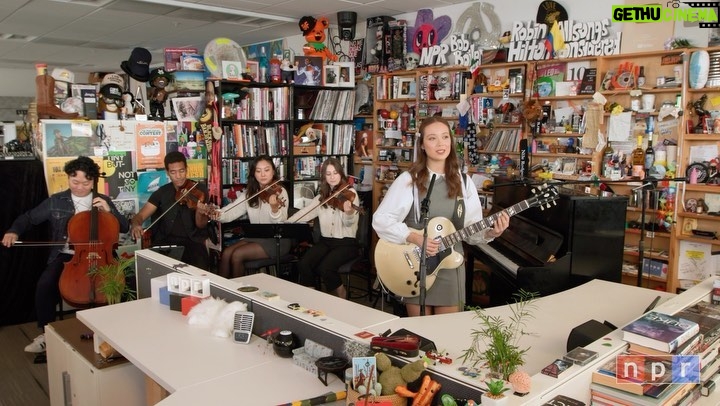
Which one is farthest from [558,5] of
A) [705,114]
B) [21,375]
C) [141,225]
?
[21,375]

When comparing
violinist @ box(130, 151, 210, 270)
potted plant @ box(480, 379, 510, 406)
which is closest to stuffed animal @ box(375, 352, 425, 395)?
potted plant @ box(480, 379, 510, 406)

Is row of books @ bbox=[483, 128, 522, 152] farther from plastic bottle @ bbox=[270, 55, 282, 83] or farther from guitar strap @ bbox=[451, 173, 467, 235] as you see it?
guitar strap @ bbox=[451, 173, 467, 235]

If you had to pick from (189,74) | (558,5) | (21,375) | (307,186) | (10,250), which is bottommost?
(21,375)

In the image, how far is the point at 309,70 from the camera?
547 centimetres

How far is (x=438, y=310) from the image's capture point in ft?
9.53

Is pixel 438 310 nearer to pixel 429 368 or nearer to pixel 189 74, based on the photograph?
pixel 429 368

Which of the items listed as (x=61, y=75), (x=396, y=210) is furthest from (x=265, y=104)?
(x=396, y=210)

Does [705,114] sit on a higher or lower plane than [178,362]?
higher

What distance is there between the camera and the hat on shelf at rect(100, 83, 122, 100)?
4.42m

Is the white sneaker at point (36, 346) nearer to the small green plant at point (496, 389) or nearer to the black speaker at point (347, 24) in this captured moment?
the small green plant at point (496, 389)

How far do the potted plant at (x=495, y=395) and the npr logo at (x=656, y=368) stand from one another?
351 mm

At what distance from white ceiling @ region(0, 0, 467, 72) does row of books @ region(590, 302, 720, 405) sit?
162 inches

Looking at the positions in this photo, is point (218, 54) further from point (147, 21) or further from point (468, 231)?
point (468, 231)

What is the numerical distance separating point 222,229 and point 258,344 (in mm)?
2981
